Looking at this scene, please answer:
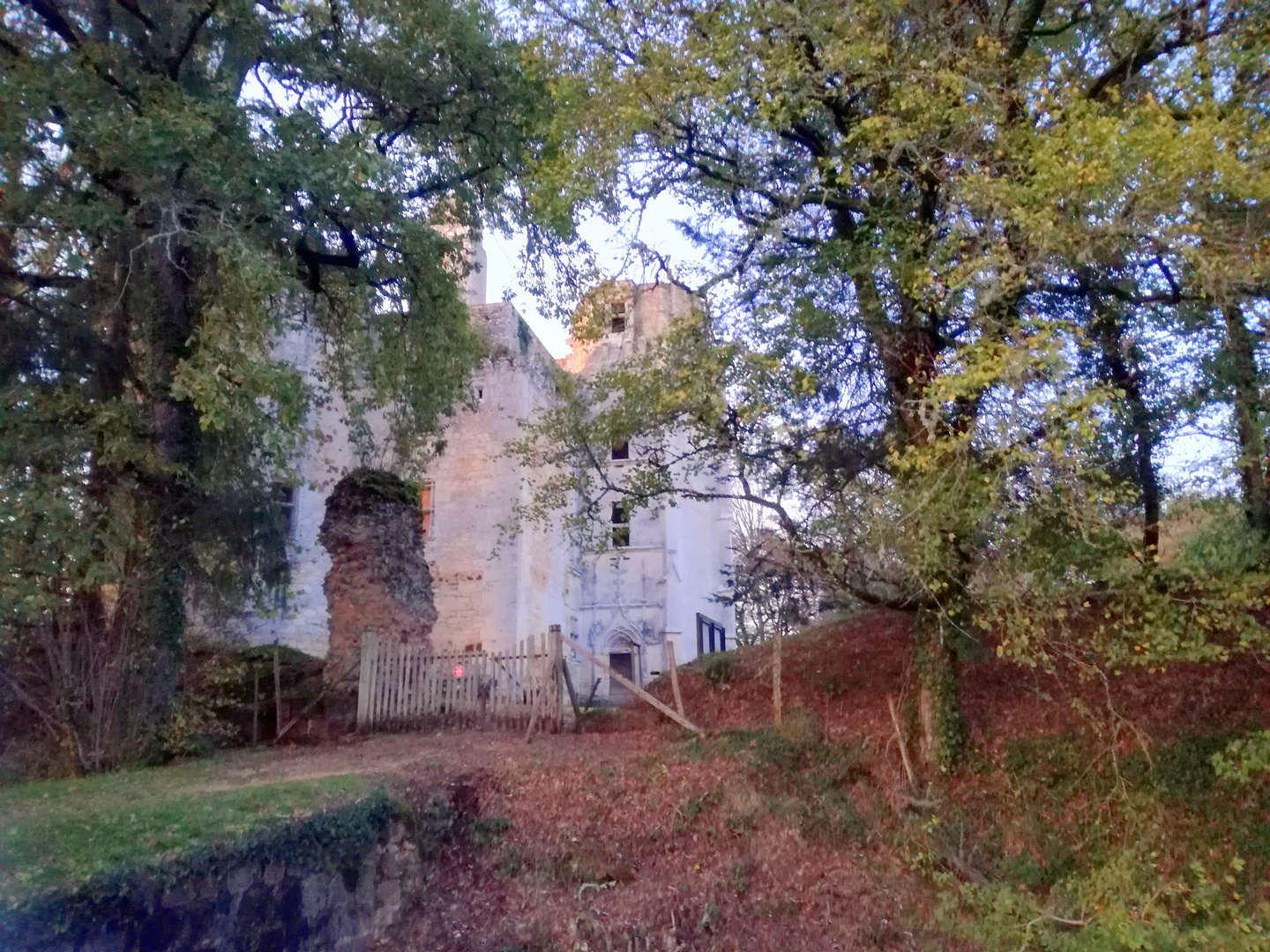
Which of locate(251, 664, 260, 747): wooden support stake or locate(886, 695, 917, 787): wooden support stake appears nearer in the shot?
locate(886, 695, 917, 787): wooden support stake

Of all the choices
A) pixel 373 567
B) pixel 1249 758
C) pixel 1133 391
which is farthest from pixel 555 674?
pixel 1133 391

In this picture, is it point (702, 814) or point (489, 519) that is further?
point (489, 519)

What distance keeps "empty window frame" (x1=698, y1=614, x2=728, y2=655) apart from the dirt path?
54.1 ft

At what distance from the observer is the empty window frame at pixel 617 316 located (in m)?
12.0

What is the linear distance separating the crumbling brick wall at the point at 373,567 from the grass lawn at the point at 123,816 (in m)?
5.32

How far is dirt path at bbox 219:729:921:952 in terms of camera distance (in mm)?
8641

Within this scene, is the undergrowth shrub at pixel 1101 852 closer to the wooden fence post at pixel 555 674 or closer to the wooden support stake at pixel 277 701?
the wooden fence post at pixel 555 674

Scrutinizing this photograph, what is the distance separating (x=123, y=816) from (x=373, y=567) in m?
8.76

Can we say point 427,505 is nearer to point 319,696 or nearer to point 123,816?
point 319,696

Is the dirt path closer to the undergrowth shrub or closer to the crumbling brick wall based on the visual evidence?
the undergrowth shrub

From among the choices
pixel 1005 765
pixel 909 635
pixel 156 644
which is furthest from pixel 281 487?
pixel 1005 765

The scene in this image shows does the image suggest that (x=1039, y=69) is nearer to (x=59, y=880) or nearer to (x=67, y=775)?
(x=59, y=880)

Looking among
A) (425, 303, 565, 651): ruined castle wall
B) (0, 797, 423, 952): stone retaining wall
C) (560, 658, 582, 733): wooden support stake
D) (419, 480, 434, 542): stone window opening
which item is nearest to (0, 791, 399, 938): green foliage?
(0, 797, 423, 952): stone retaining wall

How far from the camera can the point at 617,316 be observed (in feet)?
41.2
